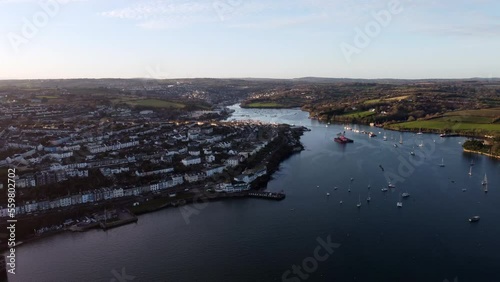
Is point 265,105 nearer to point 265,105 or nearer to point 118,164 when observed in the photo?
point 265,105

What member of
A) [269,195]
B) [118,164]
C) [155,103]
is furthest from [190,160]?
[155,103]

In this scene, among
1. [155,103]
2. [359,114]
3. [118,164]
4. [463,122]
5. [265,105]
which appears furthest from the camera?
[265,105]

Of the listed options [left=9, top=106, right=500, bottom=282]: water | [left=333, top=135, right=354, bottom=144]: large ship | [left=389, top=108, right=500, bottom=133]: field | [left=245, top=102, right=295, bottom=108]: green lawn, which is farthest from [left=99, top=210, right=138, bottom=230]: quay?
[left=245, top=102, right=295, bottom=108]: green lawn

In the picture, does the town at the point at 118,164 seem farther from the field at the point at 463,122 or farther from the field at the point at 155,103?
the field at the point at 155,103

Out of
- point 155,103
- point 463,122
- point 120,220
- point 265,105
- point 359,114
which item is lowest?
point 265,105

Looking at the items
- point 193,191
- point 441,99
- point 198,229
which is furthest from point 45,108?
point 441,99

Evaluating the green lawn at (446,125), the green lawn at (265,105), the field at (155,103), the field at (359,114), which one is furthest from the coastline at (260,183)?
the green lawn at (265,105)
